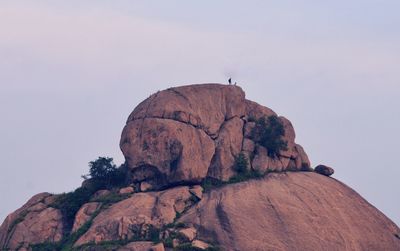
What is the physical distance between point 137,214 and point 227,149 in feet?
34.8

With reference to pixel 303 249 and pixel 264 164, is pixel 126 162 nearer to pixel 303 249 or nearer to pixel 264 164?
pixel 264 164

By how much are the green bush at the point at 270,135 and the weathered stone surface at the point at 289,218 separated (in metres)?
2.95

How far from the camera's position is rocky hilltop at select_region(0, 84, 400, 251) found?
246 feet

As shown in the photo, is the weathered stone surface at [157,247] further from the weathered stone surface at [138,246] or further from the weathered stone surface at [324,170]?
the weathered stone surface at [324,170]

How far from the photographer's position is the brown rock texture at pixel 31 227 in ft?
258

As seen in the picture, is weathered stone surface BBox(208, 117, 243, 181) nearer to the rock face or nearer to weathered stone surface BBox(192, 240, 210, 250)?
the rock face

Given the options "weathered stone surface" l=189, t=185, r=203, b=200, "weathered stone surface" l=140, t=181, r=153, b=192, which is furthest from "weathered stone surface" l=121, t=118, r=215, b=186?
"weathered stone surface" l=189, t=185, r=203, b=200

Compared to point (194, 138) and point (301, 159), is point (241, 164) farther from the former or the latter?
point (301, 159)

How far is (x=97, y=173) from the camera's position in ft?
279

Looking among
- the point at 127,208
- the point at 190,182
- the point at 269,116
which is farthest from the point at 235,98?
the point at 127,208

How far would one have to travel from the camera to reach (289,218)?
250ft

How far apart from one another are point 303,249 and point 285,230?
2056 millimetres

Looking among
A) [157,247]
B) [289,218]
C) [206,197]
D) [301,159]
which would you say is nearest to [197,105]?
[206,197]

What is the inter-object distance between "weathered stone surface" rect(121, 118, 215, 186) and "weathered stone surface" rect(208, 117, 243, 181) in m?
0.77
